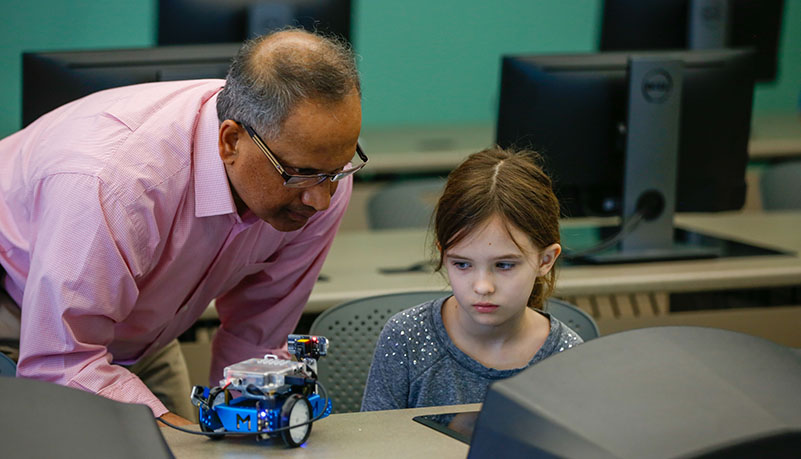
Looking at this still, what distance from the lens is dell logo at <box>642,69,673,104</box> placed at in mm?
2463

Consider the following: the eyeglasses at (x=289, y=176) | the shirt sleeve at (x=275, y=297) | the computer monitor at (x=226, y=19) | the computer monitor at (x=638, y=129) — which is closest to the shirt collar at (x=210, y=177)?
the eyeglasses at (x=289, y=176)

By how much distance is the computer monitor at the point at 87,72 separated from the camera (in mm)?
2012

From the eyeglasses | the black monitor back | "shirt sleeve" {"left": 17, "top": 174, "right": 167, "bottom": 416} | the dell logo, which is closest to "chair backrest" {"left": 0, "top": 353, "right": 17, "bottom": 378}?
"shirt sleeve" {"left": 17, "top": 174, "right": 167, "bottom": 416}

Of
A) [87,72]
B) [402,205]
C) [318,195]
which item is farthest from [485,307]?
[402,205]

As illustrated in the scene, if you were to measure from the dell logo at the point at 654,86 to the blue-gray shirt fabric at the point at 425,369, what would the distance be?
112 cm

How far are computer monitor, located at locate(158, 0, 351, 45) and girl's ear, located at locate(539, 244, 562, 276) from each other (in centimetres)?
138

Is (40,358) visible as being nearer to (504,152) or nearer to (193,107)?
(193,107)

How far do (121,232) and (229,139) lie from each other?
0.68ft

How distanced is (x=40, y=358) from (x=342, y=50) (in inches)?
24.9

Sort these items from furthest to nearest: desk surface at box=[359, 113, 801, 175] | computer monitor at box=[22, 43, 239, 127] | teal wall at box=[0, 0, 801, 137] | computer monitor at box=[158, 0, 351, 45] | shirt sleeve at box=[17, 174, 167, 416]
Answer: teal wall at box=[0, 0, 801, 137] < desk surface at box=[359, 113, 801, 175] < computer monitor at box=[158, 0, 351, 45] < computer monitor at box=[22, 43, 239, 127] < shirt sleeve at box=[17, 174, 167, 416]

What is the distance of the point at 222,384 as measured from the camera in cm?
101

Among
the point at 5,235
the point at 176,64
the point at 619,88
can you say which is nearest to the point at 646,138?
the point at 619,88

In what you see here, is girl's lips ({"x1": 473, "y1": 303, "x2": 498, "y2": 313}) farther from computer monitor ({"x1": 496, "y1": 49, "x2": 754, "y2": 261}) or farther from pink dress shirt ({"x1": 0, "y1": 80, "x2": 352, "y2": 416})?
computer monitor ({"x1": 496, "y1": 49, "x2": 754, "y2": 261})

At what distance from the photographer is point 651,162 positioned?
8.29ft
